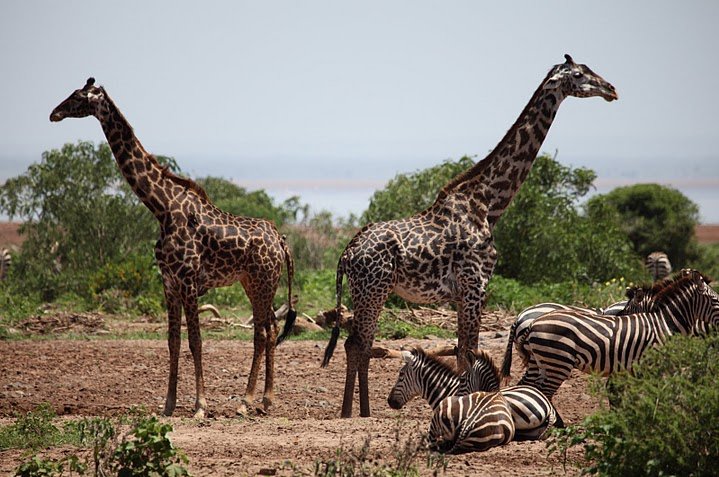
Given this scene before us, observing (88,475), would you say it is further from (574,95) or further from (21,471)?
(574,95)

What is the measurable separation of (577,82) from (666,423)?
17.0 ft

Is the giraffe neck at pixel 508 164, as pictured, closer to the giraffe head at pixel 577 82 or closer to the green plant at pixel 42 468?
the giraffe head at pixel 577 82

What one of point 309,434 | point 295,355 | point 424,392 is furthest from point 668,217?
point 309,434

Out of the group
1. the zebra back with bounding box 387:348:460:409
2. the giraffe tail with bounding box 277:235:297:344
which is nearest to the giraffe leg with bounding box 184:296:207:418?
the giraffe tail with bounding box 277:235:297:344

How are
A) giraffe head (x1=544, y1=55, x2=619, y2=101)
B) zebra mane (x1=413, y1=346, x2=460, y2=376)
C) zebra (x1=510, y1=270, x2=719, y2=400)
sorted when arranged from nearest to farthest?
zebra (x1=510, y1=270, x2=719, y2=400) → zebra mane (x1=413, y1=346, x2=460, y2=376) → giraffe head (x1=544, y1=55, x2=619, y2=101)

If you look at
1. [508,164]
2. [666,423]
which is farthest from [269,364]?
[666,423]

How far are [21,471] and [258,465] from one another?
66.2 inches

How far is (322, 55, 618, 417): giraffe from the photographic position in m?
10.4

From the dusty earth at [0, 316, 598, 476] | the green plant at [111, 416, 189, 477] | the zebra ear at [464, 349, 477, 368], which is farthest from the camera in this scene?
the zebra ear at [464, 349, 477, 368]

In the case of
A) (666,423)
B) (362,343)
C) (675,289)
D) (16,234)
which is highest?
(16,234)

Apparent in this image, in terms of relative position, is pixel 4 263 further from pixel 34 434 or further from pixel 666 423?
pixel 666 423

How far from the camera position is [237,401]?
36.7 ft

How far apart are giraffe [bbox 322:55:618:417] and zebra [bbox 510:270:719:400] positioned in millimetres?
1145

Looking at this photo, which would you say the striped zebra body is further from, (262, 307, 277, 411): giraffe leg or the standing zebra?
the standing zebra
